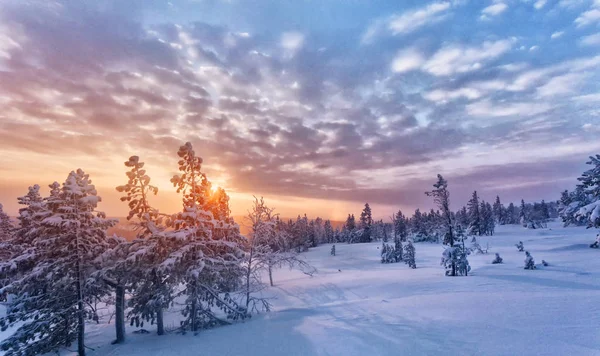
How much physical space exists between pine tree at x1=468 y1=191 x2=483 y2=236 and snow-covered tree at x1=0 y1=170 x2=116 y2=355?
334 feet

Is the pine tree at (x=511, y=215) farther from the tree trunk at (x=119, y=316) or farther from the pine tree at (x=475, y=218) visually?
the tree trunk at (x=119, y=316)

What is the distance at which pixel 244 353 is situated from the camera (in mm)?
14203

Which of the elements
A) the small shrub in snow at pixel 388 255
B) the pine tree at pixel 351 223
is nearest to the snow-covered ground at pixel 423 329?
the small shrub in snow at pixel 388 255

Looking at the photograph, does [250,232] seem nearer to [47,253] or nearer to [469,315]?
[47,253]

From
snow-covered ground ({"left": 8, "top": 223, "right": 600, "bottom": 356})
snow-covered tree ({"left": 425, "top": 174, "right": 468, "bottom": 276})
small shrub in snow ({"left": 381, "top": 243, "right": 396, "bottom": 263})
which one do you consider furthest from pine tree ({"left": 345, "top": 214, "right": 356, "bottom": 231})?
snow-covered ground ({"left": 8, "top": 223, "right": 600, "bottom": 356})

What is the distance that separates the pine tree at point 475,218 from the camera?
93.8 m

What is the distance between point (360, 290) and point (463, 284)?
10474mm

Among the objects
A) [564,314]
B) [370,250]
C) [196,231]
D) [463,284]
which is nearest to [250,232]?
[196,231]

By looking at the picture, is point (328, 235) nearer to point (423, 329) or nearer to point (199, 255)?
point (199, 255)

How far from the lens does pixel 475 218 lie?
95.1 meters

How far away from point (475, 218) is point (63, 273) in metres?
105

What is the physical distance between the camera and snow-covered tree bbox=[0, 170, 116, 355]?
58.2 feet

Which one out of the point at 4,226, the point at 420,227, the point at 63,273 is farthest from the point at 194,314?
the point at 420,227

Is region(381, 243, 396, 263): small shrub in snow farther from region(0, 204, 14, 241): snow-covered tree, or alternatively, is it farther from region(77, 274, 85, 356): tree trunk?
region(0, 204, 14, 241): snow-covered tree
